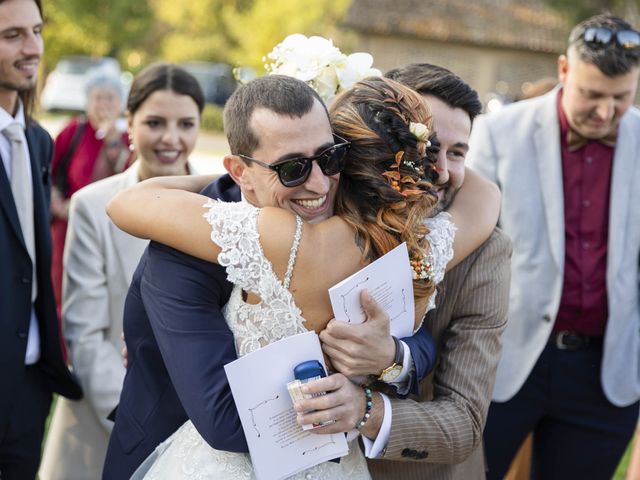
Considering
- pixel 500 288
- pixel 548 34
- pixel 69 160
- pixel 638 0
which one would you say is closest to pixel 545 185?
pixel 500 288

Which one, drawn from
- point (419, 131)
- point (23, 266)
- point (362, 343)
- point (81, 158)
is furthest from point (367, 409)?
point (81, 158)

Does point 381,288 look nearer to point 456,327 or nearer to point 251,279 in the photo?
point 251,279

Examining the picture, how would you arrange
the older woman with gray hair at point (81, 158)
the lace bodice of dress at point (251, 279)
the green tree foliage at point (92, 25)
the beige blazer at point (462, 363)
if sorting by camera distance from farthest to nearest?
1. the green tree foliage at point (92, 25)
2. the older woman with gray hair at point (81, 158)
3. the beige blazer at point (462, 363)
4. the lace bodice of dress at point (251, 279)

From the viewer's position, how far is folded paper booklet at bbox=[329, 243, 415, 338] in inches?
86.5

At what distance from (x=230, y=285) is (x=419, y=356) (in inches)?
23.7

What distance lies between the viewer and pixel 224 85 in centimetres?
2661

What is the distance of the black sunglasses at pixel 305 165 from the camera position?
7.14ft

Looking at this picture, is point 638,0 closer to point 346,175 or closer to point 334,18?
point 334,18

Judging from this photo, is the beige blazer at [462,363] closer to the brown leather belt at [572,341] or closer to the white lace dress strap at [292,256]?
the white lace dress strap at [292,256]

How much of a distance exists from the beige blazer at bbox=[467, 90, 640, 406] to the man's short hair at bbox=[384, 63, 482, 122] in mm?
1437

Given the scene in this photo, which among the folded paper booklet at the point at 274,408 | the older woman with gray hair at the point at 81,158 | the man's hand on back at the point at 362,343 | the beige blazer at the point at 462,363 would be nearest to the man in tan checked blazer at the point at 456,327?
the beige blazer at the point at 462,363

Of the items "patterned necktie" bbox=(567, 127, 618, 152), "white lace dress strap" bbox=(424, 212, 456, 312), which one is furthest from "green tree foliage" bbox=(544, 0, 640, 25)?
"white lace dress strap" bbox=(424, 212, 456, 312)

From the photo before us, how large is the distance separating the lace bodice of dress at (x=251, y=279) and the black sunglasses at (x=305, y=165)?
109 millimetres

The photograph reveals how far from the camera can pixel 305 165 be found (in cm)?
218
